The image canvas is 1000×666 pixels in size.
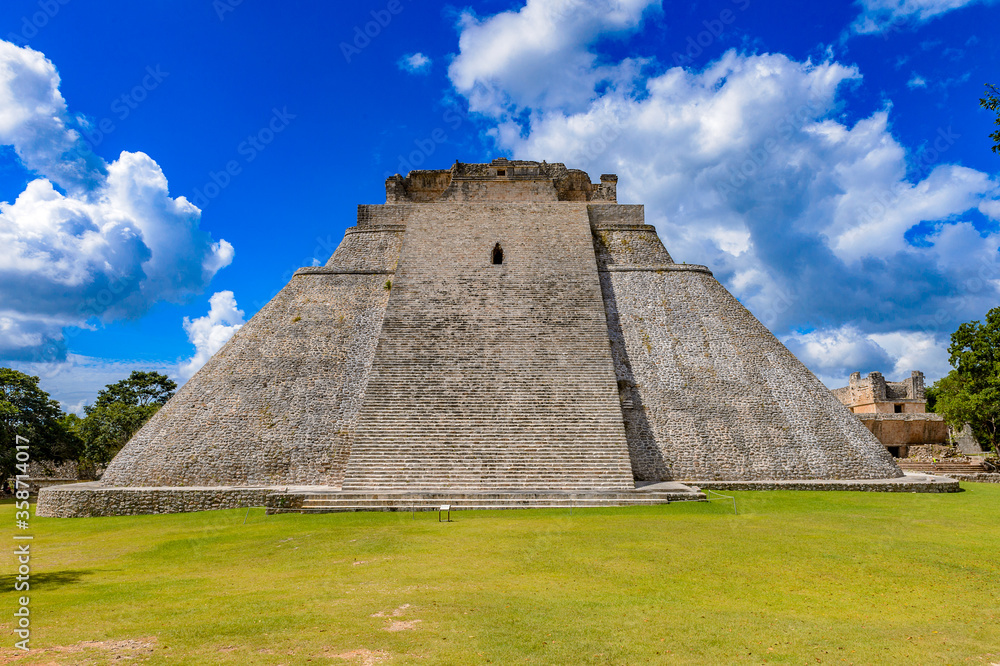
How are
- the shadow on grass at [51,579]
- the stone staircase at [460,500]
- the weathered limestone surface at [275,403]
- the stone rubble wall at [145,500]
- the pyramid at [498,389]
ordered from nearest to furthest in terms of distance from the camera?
the shadow on grass at [51,579] → the stone staircase at [460,500] → the stone rubble wall at [145,500] → the pyramid at [498,389] → the weathered limestone surface at [275,403]

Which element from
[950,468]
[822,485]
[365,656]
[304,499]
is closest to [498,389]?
[304,499]

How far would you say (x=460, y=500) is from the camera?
11461mm

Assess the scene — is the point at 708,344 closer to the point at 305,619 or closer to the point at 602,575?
the point at 602,575

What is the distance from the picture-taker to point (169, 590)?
5.97 meters

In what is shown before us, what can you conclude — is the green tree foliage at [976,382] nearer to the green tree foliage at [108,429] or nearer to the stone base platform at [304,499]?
the stone base platform at [304,499]

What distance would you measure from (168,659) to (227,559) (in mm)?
3974

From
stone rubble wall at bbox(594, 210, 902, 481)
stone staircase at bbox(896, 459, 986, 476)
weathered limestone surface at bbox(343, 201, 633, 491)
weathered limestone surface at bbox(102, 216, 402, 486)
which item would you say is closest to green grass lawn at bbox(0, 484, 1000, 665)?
weathered limestone surface at bbox(343, 201, 633, 491)

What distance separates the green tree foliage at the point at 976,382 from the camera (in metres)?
20.5

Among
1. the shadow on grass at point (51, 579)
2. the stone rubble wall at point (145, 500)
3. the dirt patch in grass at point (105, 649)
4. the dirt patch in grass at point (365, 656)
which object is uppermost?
the stone rubble wall at point (145, 500)

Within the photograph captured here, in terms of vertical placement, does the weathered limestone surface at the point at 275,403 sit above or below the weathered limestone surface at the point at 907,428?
above

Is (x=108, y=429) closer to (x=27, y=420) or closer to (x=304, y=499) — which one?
(x=27, y=420)

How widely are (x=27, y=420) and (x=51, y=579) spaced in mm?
19963

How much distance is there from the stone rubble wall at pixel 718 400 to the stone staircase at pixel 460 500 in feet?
6.97

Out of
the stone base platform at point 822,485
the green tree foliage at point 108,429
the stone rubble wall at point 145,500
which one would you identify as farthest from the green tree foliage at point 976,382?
the green tree foliage at point 108,429
